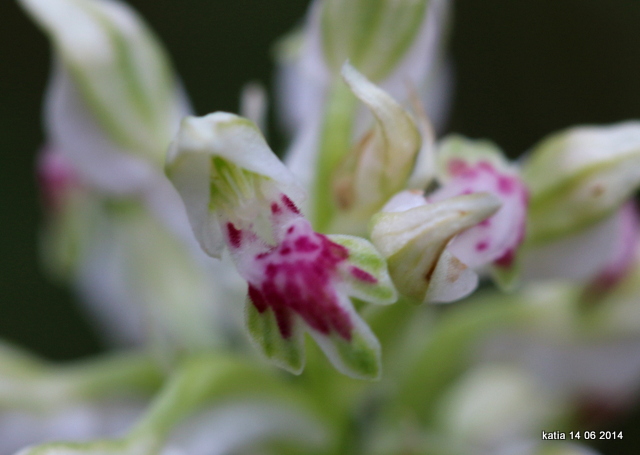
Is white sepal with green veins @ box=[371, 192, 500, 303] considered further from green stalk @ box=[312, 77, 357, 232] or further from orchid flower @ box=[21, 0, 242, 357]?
orchid flower @ box=[21, 0, 242, 357]

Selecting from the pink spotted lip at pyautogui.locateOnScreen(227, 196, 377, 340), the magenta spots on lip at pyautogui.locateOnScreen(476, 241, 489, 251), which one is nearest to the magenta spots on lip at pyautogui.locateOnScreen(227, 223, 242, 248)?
the pink spotted lip at pyautogui.locateOnScreen(227, 196, 377, 340)

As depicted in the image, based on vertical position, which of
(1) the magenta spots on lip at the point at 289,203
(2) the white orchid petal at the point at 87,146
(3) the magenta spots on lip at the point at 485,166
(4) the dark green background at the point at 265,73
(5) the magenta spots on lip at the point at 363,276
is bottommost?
(5) the magenta spots on lip at the point at 363,276

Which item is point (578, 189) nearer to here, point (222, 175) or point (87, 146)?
point (222, 175)

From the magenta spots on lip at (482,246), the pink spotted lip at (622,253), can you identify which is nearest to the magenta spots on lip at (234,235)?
the magenta spots on lip at (482,246)

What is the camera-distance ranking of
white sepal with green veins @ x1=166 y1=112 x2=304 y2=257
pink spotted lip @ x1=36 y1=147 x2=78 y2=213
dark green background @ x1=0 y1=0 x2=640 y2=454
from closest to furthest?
→ white sepal with green veins @ x1=166 y1=112 x2=304 y2=257 → pink spotted lip @ x1=36 y1=147 x2=78 y2=213 → dark green background @ x1=0 y1=0 x2=640 y2=454

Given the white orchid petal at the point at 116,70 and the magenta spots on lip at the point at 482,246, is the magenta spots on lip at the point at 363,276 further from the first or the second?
the white orchid petal at the point at 116,70
